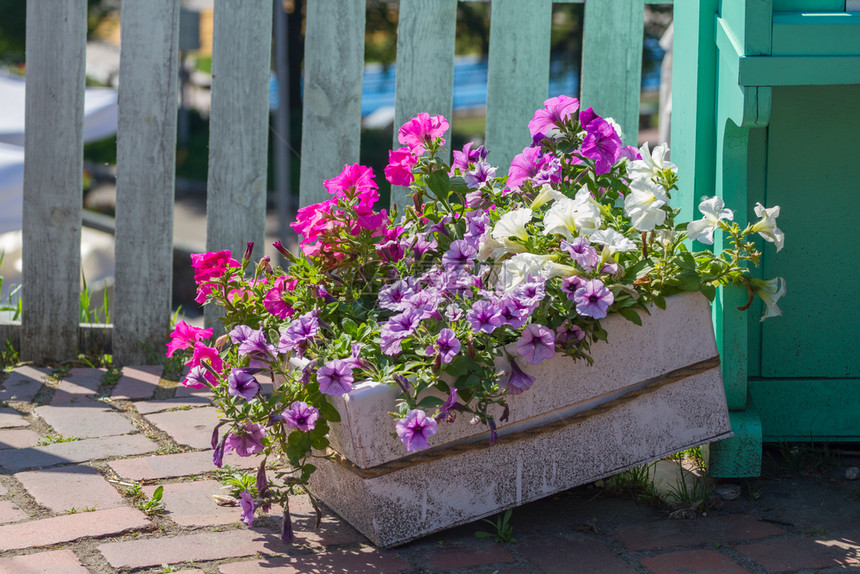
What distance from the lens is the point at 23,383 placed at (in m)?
3.23

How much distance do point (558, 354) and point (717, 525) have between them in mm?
551

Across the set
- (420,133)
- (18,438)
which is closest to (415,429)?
(420,133)

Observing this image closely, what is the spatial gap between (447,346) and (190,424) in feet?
3.92

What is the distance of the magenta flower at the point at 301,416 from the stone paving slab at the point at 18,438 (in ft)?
3.40

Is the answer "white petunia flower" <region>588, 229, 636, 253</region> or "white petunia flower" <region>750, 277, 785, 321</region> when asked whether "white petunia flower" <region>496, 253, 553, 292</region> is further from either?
"white petunia flower" <region>750, 277, 785, 321</region>

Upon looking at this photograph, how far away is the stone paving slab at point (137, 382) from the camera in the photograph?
3134 mm

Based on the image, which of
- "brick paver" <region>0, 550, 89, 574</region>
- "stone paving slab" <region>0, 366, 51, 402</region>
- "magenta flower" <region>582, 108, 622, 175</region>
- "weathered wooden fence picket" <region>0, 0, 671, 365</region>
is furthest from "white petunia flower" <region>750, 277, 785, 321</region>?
"stone paving slab" <region>0, 366, 51, 402</region>

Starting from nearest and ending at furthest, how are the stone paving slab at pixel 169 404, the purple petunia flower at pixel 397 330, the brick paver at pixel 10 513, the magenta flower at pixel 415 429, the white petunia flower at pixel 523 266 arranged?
the magenta flower at pixel 415 429
the purple petunia flower at pixel 397 330
the white petunia flower at pixel 523 266
the brick paver at pixel 10 513
the stone paving slab at pixel 169 404

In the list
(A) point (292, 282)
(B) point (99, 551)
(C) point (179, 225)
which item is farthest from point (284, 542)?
(C) point (179, 225)

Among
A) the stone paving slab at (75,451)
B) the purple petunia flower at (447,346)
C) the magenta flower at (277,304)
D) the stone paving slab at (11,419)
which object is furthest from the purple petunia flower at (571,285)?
the stone paving slab at (11,419)

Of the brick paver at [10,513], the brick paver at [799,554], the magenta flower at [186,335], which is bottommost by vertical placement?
the brick paver at [799,554]

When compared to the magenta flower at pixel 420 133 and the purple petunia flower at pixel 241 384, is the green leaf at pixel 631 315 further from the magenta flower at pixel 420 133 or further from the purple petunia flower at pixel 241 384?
the purple petunia flower at pixel 241 384

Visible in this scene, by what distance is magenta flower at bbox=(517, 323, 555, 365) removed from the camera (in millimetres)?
2025

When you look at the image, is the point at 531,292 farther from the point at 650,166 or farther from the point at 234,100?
Answer: the point at 234,100
